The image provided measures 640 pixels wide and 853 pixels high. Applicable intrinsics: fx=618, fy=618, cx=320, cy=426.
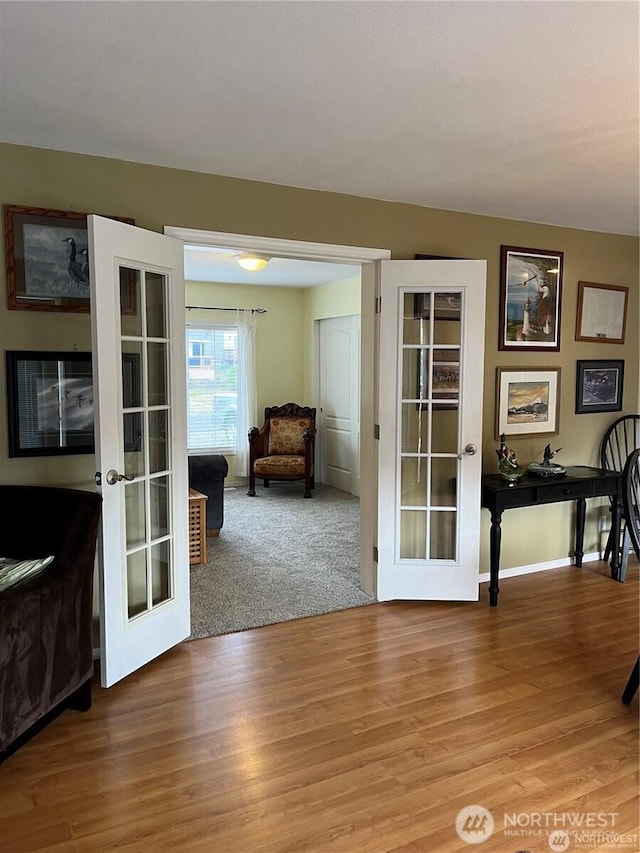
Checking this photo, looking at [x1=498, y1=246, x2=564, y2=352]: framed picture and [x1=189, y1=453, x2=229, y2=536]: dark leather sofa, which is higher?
[x1=498, y1=246, x2=564, y2=352]: framed picture

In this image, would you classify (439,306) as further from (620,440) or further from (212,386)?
(212,386)

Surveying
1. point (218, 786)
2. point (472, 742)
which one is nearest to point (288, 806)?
point (218, 786)

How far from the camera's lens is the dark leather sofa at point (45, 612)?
2.17 m

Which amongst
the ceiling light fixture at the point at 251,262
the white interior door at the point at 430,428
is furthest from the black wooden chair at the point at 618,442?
the ceiling light fixture at the point at 251,262

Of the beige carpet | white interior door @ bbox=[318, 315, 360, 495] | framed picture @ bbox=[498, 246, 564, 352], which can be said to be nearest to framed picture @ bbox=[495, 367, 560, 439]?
framed picture @ bbox=[498, 246, 564, 352]

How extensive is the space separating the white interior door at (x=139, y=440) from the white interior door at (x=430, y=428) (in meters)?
1.24

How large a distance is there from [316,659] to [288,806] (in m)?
1.05

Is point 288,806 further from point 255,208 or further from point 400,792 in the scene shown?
point 255,208

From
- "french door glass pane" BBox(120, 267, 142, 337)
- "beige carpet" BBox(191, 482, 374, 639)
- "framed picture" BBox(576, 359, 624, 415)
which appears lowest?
"beige carpet" BBox(191, 482, 374, 639)

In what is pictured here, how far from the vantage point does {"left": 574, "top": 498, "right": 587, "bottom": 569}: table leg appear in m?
4.48

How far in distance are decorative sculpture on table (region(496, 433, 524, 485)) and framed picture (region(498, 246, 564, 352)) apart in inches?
28.2

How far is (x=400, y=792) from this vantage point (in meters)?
2.12

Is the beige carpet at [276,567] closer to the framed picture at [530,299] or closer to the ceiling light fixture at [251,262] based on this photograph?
Answer: the framed picture at [530,299]

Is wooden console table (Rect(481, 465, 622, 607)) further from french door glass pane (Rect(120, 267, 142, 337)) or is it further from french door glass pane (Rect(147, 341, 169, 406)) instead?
french door glass pane (Rect(120, 267, 142, 337))
